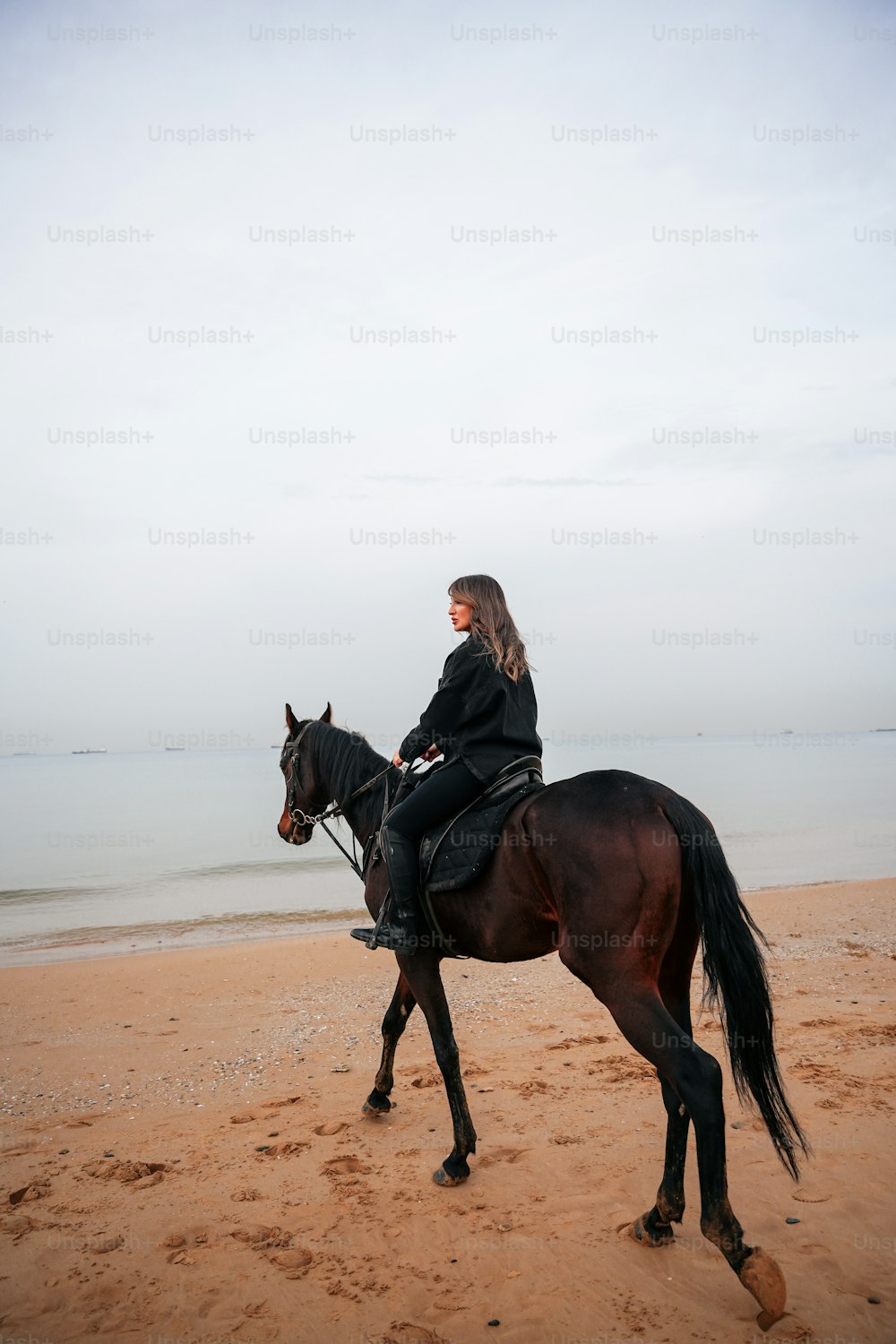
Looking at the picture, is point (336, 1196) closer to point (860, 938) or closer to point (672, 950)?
point (672, 950)

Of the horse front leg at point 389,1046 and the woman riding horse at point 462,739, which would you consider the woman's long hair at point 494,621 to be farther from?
the horse front leg at point 389,1046

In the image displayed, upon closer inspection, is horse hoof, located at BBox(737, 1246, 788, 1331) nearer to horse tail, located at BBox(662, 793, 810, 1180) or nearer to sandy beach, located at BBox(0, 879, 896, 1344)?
sandy beach, located at BBox(0, 879, 896, 1344)

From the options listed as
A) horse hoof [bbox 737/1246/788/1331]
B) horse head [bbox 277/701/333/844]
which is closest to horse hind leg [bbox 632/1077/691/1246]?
horse hoof [bbox 737/1246/788/1331]

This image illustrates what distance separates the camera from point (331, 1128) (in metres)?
5.31

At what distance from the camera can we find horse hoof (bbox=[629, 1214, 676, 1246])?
3.84 meters

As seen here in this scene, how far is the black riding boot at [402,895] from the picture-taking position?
463 cm

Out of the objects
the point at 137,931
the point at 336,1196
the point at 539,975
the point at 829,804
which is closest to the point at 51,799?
the point at 137,931

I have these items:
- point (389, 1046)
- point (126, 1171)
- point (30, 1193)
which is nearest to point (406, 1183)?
point (389, 1046)

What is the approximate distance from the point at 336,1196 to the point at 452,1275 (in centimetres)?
97

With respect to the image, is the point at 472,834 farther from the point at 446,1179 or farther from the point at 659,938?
the point at 446,1179

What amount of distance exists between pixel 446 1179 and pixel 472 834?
1.98 meters

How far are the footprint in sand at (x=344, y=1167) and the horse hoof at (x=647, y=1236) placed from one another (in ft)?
5.34

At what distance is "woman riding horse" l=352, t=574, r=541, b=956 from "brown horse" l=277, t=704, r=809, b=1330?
1.42 ft

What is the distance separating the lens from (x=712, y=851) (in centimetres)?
367
